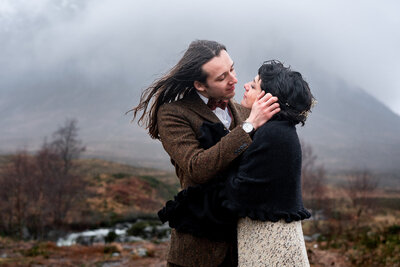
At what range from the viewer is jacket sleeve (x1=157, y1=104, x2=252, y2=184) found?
2146 millimetres

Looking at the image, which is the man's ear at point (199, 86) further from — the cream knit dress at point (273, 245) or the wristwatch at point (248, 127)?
the cream knit dress at point (273, 245)

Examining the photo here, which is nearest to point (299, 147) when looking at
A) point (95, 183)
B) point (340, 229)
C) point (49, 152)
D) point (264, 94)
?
point (264, 94)

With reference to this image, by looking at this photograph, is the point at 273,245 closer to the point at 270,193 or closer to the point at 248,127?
the point at 270,193

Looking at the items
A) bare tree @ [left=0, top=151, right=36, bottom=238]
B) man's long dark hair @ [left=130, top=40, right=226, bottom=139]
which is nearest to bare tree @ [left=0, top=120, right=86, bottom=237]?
bare tree @ [left=0, top=151, right=36, bottom=238]

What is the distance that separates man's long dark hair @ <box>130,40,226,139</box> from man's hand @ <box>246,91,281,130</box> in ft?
1.69

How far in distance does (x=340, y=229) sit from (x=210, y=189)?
25931 millimetres

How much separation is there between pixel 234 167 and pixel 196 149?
248mm

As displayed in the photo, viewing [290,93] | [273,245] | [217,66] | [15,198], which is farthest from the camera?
[15,198]

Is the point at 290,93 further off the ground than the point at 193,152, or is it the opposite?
the point at 290,93

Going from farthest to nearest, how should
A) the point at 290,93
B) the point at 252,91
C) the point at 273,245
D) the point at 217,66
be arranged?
the point at 217,66 → the point at 252,91 → the point at 290,93 → the point at 273,245

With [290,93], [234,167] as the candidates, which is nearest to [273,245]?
[234,167]

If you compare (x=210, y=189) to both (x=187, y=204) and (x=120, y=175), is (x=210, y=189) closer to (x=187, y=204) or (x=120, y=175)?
(x=187, y=204)

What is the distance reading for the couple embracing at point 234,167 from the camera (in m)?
2.12

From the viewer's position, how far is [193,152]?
2264mm
